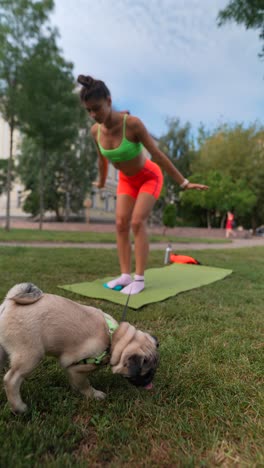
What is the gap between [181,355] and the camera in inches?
91.2

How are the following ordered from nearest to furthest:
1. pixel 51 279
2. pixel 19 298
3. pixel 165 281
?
1. pixel 19 298
2. pixel 51 279
3. pixel 165 281

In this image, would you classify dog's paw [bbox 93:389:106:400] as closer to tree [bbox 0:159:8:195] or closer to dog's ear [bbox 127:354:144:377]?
dog's ear [bbox 127:354:144:377]

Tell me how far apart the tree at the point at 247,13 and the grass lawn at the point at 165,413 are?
20.2ft

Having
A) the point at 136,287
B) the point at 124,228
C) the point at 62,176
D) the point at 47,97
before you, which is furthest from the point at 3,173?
the point at 136,287

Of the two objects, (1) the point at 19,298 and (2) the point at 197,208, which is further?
(2) the point at 197,208

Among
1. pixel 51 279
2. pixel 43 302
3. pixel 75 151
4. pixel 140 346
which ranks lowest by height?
pixel 51 279

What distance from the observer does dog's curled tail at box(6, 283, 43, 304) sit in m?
1.66

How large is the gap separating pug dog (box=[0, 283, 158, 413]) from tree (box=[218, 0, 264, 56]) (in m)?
6.94

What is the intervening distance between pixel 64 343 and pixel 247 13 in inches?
286

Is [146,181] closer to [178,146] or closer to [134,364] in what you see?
[134,364]

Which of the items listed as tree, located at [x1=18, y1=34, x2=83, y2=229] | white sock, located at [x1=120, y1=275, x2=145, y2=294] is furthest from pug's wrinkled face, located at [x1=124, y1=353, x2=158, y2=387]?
tree, located at [x1=18, y1=34, x2=83, y2=229]

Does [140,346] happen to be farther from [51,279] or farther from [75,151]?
[75,151]

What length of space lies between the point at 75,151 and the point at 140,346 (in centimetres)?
2492

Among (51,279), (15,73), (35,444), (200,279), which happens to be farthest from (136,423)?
(15,73)
